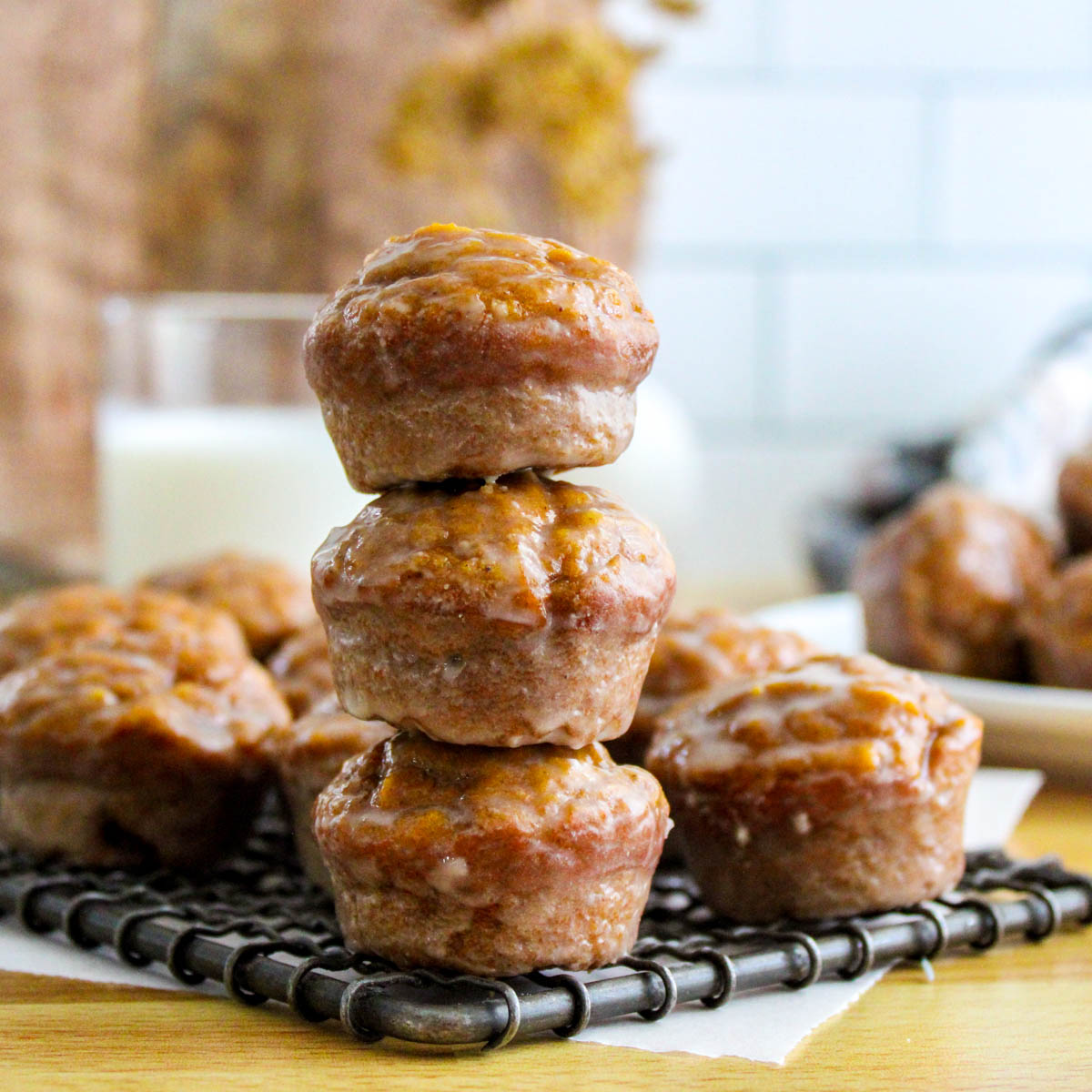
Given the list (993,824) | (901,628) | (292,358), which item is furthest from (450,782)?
(292,358)

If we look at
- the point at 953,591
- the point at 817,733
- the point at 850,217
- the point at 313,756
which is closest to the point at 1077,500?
the point at 953,591

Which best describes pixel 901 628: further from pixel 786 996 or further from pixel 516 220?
pixel 516 220

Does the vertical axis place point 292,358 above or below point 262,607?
above

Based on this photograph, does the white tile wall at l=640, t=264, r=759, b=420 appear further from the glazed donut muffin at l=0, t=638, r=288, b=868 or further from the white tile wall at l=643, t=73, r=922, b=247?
the glazed donut muffin at l=0, t=638, r=288, b=868

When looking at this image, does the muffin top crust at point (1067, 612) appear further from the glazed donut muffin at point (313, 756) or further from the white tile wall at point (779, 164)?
the white tile wall at point (779, 164)

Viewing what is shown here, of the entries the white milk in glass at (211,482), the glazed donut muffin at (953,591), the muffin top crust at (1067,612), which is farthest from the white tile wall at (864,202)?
the muffin top crust at (1067,612)
